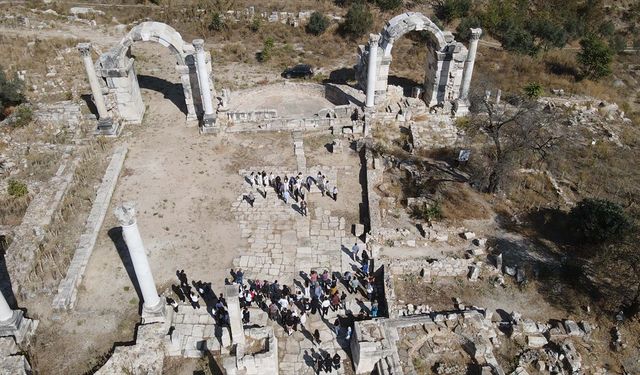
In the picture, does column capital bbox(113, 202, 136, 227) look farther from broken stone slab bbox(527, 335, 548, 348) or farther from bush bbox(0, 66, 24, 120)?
bush bbox(0, 66, 24, 120)

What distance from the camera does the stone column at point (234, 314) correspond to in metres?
13.5

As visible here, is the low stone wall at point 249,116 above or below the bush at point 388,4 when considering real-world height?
below

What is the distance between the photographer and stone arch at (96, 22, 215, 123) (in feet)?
77.2

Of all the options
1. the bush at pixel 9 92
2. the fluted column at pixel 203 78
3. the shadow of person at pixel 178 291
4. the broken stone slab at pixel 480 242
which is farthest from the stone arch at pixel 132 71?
the broken stone slab at pixel 480 242

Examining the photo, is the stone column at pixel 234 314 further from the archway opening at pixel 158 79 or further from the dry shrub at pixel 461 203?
the archway opening at pixel 158 79

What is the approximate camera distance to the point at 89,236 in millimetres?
18031

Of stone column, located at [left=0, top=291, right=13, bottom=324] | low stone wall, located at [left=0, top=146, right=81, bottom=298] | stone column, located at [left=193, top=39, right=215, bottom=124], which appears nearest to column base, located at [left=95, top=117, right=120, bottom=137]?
low stone wall, located at [left=0, top=146, right=81, bottom=298]

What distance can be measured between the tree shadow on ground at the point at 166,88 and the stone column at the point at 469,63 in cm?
1479

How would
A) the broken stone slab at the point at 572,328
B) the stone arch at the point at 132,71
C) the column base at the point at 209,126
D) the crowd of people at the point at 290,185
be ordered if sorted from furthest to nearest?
the column base at the point at 209,126 → the stone arch at the point at 132,71 → the crowd of people at the point at 290,185 → the broken stone slab at the point at 572,328

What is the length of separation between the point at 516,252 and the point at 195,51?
54.0 feet

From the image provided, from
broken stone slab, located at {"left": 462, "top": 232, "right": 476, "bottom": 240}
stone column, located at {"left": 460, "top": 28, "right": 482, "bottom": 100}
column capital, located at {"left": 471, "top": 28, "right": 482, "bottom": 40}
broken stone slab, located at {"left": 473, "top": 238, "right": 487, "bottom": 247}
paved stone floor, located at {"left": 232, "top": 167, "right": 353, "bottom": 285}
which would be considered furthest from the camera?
stone column, located at {"left": 460, "top": 28, "right": 482, "bottom": 100}

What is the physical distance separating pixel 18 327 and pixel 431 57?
22.1 m

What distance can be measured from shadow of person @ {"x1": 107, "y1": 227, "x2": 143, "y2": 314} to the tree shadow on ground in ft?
32.0

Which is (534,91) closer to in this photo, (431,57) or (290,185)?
(431,57)
